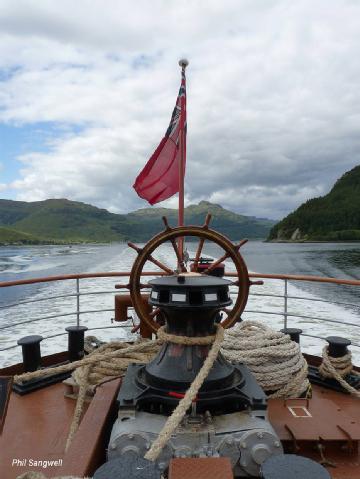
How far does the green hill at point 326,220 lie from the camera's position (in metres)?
90.5

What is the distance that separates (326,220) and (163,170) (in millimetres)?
98849

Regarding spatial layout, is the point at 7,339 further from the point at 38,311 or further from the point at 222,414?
the point at 222,414

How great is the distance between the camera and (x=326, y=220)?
95.9 meters

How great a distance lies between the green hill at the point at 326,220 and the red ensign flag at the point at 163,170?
3469 inches

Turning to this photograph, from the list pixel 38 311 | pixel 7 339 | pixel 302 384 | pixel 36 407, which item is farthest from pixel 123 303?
pixel 38 311

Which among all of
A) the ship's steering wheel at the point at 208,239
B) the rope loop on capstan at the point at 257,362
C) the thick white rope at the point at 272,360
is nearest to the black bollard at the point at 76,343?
the rope loop on capstan at the point at 257,362

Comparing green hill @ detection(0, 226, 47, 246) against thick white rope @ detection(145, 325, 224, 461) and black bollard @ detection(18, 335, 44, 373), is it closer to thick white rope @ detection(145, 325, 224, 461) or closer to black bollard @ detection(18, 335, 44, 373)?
black bollard @ detection(18, 335, 44, 373)

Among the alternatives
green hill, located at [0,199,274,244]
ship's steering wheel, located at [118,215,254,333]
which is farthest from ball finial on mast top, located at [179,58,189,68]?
A: green hill, located at [0,199,274,244]

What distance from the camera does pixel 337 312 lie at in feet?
25.3

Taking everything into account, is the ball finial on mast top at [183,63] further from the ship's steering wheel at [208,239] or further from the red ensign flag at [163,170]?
the ship's steering wheel at [208,239]

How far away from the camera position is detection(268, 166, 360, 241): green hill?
90.5m

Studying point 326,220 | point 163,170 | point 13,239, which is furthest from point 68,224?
point 163,170

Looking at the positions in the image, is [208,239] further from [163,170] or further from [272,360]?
[163,170]

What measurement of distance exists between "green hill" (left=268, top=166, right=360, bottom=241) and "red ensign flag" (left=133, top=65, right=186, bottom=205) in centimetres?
8812
